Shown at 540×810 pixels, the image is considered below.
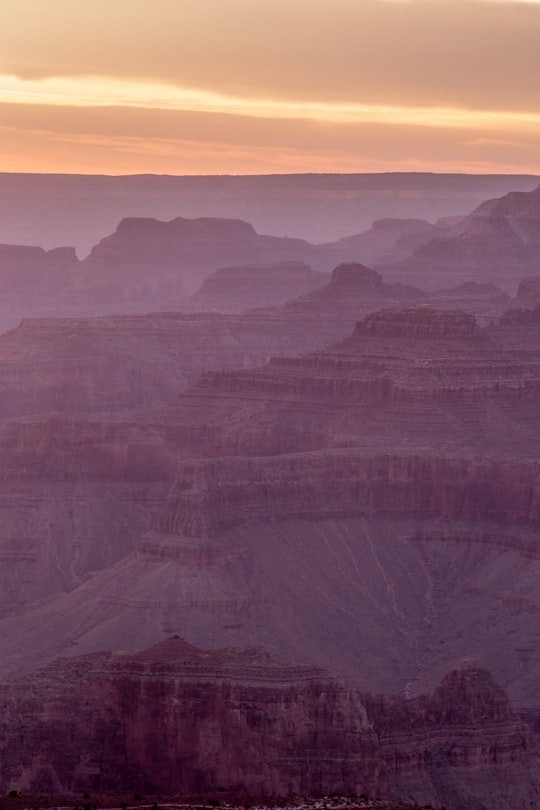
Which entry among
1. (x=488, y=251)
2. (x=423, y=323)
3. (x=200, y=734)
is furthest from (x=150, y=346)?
(x=200, y=734)

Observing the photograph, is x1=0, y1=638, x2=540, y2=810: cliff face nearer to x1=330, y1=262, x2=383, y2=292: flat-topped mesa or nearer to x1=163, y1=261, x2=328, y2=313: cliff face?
x1=330, y1=262, x2=383, y2=292: flat-topped mesa

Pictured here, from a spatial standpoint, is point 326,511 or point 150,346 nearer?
point 326,511

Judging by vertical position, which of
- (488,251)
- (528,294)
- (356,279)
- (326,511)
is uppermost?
(488,251)

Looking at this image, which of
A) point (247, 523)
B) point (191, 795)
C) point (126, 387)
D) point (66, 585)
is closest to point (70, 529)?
point (66, 585)

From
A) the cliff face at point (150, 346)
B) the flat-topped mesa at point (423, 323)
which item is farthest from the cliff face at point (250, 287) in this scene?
the flat-topped mesa at point (423, 323)

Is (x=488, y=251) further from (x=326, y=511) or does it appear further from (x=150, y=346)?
(x=326, y=511)

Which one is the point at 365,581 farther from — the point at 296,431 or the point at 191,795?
the point at 191,795
